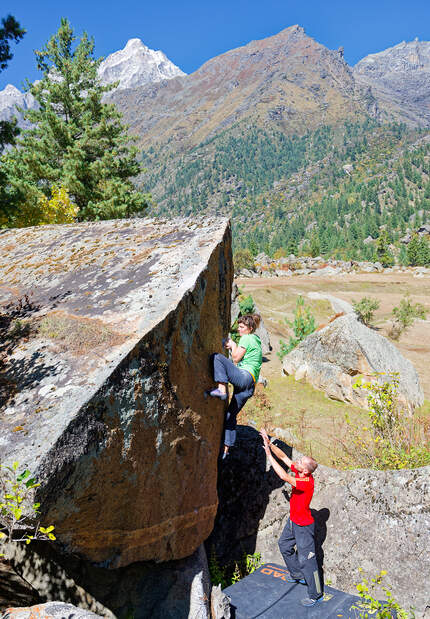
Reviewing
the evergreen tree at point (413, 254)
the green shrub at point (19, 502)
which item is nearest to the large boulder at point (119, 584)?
the green shrub at point (19, 502)

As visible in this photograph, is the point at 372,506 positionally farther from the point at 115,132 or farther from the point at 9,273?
the point at 115,132

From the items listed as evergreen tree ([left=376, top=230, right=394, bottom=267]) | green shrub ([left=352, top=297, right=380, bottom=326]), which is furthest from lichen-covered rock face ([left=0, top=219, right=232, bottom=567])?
evergreen tree ([left=376, top=230, right=394, bottom=267])

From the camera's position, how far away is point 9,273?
575cm

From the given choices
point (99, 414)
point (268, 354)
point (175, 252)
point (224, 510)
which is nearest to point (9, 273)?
point (175, 252)

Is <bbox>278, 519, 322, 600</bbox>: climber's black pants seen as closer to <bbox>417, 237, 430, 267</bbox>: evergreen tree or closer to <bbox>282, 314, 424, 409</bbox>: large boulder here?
<bbox>282, 314, 424, 409</bbox>: large boulder

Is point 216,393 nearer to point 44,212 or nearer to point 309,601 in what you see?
point 309,601

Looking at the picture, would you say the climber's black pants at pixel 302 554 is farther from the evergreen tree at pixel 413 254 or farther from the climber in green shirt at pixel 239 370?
the evergreen tree at pixel 413 254

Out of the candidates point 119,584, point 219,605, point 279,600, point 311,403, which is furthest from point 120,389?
point 311,403

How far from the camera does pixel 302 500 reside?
4.80 m

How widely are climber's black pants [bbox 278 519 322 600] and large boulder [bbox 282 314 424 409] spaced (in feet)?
24.0

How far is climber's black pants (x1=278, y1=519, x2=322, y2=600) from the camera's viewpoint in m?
4.68

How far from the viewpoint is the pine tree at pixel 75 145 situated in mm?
17234

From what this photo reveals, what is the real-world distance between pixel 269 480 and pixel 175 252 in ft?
13.6

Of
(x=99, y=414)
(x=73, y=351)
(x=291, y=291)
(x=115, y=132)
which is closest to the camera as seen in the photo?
(x=99, y=414)
